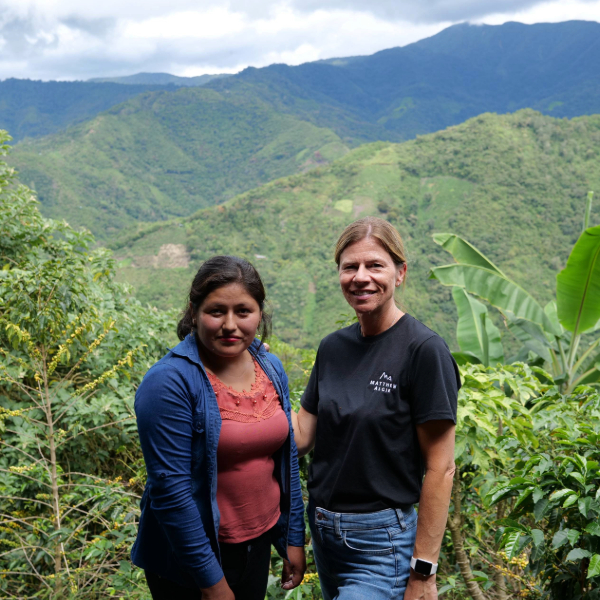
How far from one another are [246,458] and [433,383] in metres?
0.55

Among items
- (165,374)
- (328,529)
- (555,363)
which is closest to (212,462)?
(165,374)

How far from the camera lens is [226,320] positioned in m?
1.48

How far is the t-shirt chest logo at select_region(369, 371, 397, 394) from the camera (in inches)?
57.5

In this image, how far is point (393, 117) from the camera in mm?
189625

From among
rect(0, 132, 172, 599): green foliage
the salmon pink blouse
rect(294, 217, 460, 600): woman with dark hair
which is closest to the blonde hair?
rect(294, 217, 460, 600): woman with dark hair

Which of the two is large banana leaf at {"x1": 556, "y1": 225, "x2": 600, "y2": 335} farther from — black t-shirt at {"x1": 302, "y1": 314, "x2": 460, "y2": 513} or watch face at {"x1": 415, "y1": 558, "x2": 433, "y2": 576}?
watch face at {"x1": 415, "y1": 558, "x2": 433, "y2": 576}

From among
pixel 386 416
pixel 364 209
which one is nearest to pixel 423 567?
pixel 386 416

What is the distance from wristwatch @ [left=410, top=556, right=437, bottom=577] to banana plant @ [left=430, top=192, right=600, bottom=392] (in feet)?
12.1

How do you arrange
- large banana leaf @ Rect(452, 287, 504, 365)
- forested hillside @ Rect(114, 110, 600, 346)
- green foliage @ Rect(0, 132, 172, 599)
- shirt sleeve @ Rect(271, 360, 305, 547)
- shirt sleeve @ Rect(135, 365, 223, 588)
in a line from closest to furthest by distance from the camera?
shirt sleeve @ Rect(135, 365, 223, 588), shirt sleeve @ Rect(271, 360, 305, 547), green foliage @ Rect(0, 132, 172, 599), large banana leaf @ Rect(452, 287, 504, 365), forested hillside @ Rect(114, 110, 600, 346)

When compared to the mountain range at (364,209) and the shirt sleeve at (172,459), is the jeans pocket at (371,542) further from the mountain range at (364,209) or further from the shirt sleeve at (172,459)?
the mountain range at (364,209)

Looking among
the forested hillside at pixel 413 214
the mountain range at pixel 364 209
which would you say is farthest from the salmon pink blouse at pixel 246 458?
the forested hillside at pixel 413 214

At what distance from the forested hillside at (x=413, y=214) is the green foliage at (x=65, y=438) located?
99.9 ft

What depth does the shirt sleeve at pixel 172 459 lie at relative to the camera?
1361 mm

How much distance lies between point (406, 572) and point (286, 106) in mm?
175828
